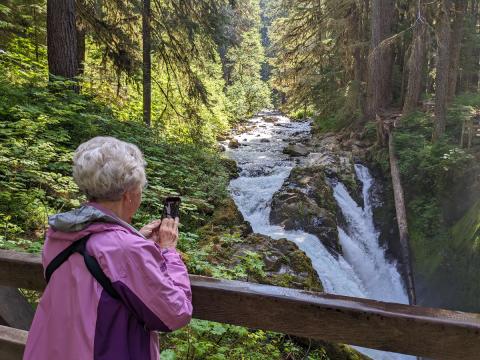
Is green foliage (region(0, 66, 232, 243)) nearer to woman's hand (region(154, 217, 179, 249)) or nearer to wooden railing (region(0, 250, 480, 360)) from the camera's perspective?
woman's hand (region(154, 217, 179, 249))

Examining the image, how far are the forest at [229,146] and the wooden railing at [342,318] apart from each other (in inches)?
57.5

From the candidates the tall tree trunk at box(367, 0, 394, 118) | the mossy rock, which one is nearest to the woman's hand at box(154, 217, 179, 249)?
the mossy rock

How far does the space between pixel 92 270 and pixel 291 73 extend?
82.9 feet

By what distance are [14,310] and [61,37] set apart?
306 inches

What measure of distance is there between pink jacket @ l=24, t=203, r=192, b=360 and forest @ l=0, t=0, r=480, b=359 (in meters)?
1.71

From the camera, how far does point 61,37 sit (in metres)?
9.12

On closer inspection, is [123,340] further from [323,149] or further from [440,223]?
[323,149]

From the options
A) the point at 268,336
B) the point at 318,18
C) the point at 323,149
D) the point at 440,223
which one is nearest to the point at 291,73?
the point at 318,18

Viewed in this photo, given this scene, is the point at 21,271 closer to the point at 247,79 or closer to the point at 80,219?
the point at 80,219

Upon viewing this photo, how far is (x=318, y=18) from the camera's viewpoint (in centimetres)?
2381

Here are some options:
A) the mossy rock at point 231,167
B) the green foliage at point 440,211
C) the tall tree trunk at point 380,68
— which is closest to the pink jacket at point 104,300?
the green foliage at point 440,211

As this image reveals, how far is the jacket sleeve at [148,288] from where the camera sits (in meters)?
1.59

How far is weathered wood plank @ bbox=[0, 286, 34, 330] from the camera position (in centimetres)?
263

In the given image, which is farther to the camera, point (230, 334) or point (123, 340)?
point (230, 334)
